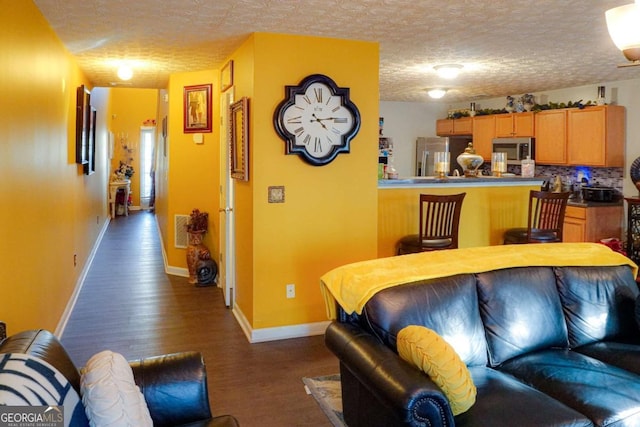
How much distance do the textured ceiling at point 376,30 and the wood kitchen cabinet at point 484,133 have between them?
7.33 feet

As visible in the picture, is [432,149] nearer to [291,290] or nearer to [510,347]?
[291,290]

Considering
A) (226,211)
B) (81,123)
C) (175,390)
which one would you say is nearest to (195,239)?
(226,211)

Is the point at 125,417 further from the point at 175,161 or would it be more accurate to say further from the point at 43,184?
the point at 175,161

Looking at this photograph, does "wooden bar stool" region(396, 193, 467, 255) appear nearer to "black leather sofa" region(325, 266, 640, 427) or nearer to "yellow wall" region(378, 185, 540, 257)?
"yellow wall" region(378, 185, 540, 257)

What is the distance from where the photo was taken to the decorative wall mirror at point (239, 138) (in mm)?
4004

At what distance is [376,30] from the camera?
3.74m

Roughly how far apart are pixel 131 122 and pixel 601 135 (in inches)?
426

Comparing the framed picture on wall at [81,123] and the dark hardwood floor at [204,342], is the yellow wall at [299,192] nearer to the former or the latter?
the dark hardwood floor at [204,342]

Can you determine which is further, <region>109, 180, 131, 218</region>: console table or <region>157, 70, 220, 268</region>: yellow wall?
<region>109, 180, 131, 218</region>: console table

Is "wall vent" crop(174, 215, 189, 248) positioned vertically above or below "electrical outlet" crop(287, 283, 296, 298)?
above

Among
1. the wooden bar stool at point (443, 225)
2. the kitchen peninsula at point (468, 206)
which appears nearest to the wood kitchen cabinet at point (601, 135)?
the kitchen peninsula at point (468, 206)

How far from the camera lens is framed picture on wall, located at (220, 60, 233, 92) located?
4.77 m

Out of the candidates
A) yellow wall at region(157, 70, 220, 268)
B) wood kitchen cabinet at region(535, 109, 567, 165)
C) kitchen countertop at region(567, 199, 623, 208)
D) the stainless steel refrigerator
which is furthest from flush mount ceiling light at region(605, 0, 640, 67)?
the stainless steel refrigerator

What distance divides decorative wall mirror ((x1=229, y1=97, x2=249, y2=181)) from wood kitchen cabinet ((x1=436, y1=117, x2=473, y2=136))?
5.07 meters
